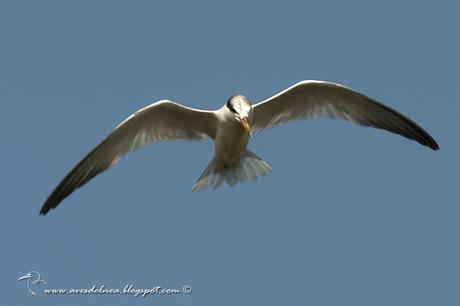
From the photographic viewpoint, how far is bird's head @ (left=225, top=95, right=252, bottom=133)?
919 cm

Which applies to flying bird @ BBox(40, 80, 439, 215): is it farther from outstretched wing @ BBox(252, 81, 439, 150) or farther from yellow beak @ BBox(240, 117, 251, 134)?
yellow beak @ BBox(240, 117, 251, 134)

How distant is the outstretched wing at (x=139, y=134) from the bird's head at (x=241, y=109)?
2.64 ft

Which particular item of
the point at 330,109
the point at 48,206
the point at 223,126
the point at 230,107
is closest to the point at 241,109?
the point at 230,107

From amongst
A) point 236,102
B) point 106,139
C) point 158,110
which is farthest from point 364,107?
point 106,139

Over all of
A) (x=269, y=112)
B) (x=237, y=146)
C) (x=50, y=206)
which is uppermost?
(x=269, y=112)

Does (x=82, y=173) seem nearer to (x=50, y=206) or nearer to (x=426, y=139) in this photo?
(x=50, y=206)

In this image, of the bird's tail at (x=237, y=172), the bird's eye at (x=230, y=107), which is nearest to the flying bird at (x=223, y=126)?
the bird's tail at (x=237, y=172)

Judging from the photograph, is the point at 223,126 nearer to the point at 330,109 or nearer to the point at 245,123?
the point at 245,123

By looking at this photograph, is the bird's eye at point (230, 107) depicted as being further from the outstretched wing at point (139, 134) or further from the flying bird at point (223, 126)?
the outstretched wing at point (139, 134)

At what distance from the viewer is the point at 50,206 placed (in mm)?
10023

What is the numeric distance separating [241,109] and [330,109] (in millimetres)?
1847

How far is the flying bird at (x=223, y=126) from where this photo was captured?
10.0m

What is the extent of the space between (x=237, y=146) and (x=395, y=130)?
7.79ft

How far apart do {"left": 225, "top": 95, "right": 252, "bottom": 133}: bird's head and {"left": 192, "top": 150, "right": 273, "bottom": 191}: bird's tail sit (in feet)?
3.97
